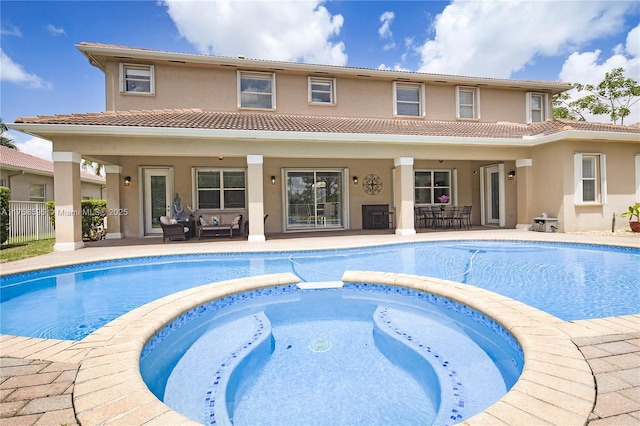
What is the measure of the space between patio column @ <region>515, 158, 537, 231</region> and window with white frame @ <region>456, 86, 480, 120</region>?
149 inches

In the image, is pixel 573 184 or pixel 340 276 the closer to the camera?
pixel 340 276

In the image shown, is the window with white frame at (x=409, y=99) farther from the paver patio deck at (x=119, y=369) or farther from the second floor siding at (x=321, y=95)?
the paver patio deck at (x=119, y=369)

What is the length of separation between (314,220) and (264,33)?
28.7 feet

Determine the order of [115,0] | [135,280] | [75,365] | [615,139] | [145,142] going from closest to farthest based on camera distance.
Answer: [75,365] < [135,280] < [145,142] < [115,0] < [615,139]

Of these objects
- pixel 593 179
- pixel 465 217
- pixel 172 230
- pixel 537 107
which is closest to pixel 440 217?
pixel 465 217

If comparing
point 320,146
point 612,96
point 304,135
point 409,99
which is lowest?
point 320,146

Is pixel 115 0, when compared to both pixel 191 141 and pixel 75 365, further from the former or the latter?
pixel 75 365

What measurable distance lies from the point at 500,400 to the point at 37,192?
2467cm

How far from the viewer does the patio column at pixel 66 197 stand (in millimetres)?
9508

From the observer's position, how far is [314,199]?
14414mm

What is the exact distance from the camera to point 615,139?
1195cm

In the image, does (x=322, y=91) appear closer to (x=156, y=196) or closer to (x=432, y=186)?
(x=432, y=186)

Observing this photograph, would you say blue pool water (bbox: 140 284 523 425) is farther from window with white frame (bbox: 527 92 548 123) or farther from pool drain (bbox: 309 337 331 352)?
window with white frame (bbox: 527 92 548 123)

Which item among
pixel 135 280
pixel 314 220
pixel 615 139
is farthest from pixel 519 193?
pixel 135 280
